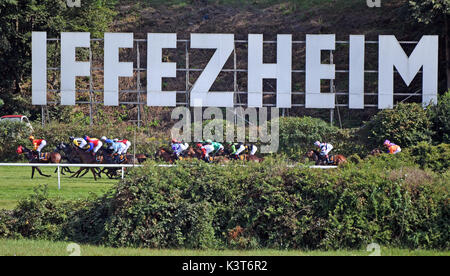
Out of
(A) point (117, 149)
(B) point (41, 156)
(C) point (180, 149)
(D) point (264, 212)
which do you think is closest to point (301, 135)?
(C) point (180, 149)

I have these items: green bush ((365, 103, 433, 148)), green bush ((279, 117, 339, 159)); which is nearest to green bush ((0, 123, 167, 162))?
green bush ((279, 117, 339, 159))

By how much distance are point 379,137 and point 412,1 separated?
6.91 m

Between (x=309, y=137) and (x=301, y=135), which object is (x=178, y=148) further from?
(x=309, y=137)

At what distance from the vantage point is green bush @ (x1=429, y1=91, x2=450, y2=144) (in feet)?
73.4

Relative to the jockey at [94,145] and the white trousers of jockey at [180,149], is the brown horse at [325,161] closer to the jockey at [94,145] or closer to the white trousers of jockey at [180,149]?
the white trousers of jockey at [180,149]

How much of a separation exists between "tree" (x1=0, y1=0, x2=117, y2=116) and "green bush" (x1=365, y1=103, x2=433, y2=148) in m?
14.1

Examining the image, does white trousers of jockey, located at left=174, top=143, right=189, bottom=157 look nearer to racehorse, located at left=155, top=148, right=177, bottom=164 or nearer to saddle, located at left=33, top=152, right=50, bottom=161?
racehorse, located at left=155, top=148, right=177, bottom=164

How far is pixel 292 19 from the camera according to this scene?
36.1 metres

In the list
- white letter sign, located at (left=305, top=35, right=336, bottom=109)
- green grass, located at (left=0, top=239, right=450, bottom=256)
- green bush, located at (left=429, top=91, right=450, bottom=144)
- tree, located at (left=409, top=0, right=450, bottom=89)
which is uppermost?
tree, located at (left=409, top=0, right=450, bottom=89)

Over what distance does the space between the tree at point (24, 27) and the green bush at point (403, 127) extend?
14.1m

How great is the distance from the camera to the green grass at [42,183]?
14.0 meters

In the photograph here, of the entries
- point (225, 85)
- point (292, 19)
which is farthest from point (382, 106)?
point (292, 19)

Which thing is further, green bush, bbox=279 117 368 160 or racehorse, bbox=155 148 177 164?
green bush, bbox=279 117 368 160

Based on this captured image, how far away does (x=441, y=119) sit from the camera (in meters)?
22.5
